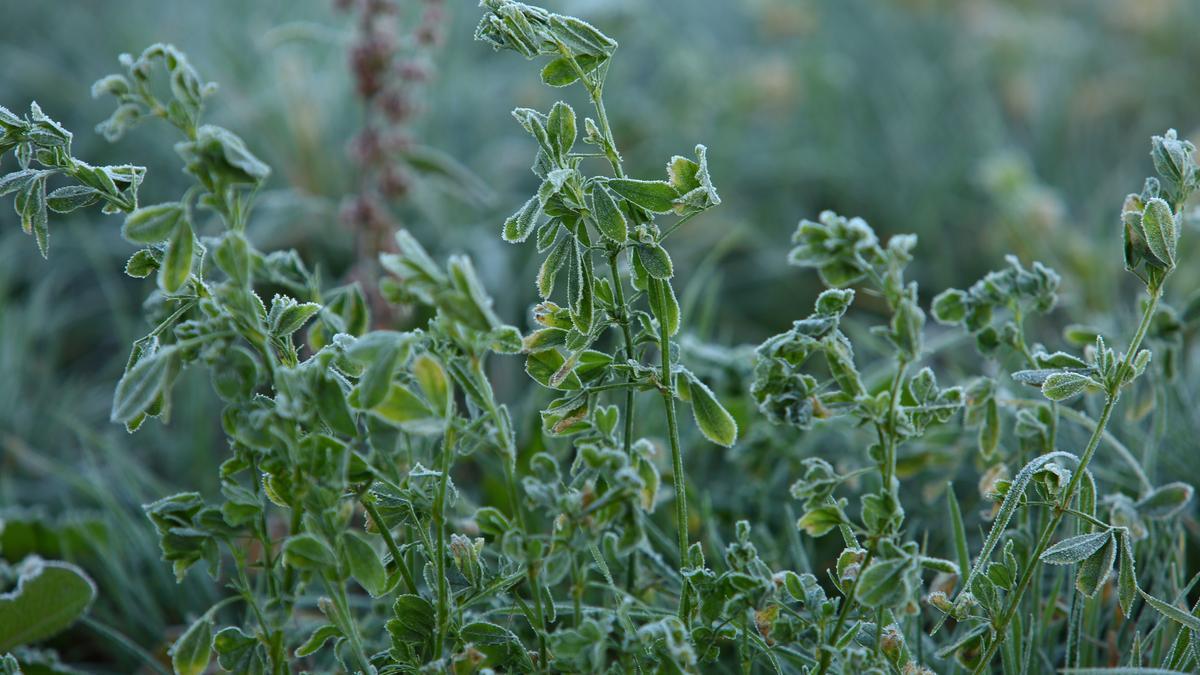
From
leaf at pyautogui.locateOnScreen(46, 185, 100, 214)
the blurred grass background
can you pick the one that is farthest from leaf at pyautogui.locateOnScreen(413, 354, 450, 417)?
the blurred grass background

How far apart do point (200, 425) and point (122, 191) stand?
1027 millimetres

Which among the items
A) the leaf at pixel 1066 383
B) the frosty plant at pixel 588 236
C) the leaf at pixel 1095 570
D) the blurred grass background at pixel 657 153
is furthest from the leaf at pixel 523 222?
the blurred grass background at pixel 657 153

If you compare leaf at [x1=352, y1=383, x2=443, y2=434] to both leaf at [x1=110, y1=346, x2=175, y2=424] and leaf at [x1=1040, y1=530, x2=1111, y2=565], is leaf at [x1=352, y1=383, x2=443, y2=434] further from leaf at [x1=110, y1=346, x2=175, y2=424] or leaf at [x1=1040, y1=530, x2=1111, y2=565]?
leaf at [x1=1040, y1=530, x2=1111, y2=565]

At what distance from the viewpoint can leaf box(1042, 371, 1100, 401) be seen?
0.97m

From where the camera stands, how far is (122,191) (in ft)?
3.24

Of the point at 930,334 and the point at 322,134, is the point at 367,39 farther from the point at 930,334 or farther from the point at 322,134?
the point at 930,334

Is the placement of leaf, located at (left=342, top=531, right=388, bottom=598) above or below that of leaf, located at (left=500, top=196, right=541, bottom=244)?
below

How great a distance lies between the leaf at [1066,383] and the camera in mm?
965

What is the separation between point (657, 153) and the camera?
2.89 m

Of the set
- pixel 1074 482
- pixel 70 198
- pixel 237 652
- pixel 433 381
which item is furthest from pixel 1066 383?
pixel 70 198

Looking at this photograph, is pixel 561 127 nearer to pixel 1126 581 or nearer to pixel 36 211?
pixel 36 211

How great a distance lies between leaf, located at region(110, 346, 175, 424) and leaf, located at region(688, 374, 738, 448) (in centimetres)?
43

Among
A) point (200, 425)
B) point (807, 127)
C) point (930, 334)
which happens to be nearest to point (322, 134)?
point (200, 425)

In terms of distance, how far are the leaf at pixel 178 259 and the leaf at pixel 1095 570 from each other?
815 mm
